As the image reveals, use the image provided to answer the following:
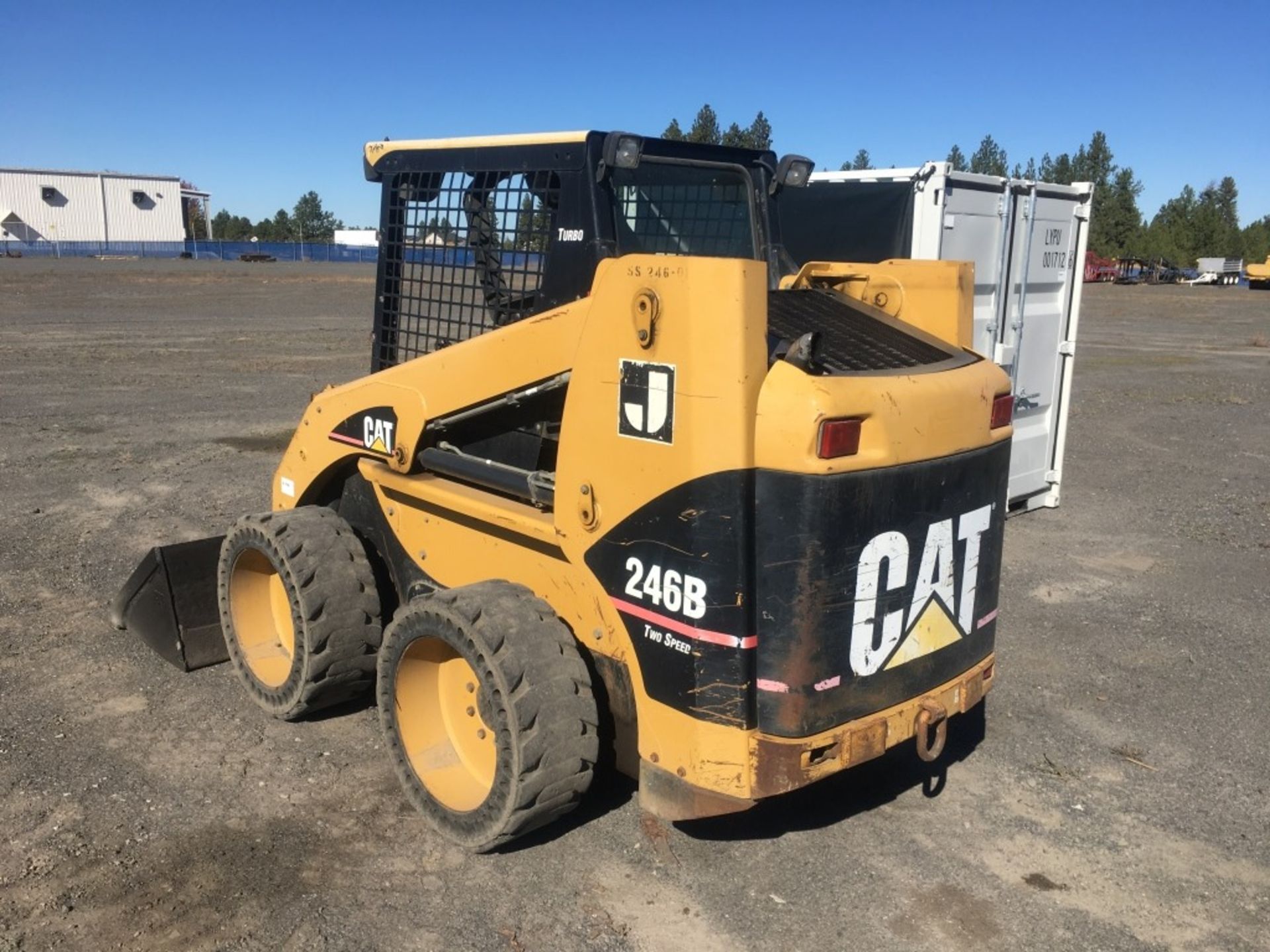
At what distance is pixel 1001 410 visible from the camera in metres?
3.64

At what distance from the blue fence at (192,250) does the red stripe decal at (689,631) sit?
68.1m

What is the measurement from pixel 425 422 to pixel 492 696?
1.20 m

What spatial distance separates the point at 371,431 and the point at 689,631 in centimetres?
188

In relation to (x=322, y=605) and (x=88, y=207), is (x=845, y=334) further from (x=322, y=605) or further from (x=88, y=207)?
(x=88, y=207)

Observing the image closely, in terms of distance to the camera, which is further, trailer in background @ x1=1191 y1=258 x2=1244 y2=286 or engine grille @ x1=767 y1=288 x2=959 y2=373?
trailer in background @ x1=1191 y1=258 x2=1244 y2=286

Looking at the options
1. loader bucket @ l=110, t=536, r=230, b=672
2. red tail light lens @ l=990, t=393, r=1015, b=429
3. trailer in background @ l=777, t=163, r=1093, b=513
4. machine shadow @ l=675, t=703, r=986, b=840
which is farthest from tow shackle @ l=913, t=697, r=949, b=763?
trailer in background @ l=777, t=163, r=1093, b=513

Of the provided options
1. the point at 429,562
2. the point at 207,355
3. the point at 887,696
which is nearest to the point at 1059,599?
the point at 887,696

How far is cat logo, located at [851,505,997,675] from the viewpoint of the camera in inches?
Answer: 125

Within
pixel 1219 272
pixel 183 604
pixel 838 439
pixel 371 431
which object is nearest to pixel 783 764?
pixel 838 439

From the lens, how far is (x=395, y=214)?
471 centimetres

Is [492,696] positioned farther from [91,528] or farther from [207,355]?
[207,355]

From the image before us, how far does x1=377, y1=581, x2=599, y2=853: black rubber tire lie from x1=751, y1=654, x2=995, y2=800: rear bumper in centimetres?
57

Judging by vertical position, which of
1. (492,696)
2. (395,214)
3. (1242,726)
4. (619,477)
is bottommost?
(1242,726)

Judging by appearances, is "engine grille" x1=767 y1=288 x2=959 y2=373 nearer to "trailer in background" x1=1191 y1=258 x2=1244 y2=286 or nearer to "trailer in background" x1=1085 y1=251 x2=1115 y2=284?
"trailer in background" x1=1085 y1=251 x2=1115 y2=284
